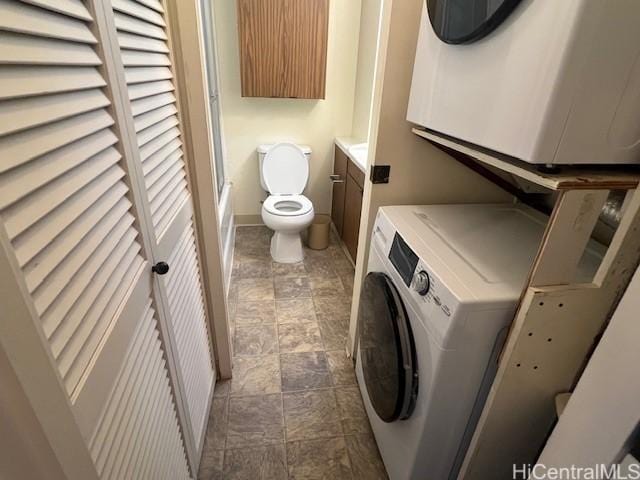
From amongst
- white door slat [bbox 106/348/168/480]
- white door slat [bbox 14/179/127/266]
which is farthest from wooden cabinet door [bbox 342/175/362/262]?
white door slat [bbox 14/179/127/266]

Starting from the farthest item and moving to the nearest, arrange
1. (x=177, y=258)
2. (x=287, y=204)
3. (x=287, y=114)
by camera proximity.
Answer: (x=287, y=114) → (x=287, y=204) → (x=177, y=258)

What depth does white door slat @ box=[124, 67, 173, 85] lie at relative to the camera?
2.41 feet

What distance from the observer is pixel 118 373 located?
65 centimetres

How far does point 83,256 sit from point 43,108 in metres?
0.22

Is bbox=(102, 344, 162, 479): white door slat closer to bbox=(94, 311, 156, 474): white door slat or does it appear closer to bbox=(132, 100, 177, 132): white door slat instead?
bbox=(94, 311, 156, 474): white door slat

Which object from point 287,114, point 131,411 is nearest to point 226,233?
point 287,114

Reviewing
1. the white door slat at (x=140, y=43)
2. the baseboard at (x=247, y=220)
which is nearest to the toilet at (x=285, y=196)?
the baseboard at (x=247, y=220)

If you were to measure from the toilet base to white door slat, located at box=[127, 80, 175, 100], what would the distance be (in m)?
1.67

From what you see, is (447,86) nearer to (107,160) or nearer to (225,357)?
(107,160)

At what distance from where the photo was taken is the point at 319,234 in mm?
2818

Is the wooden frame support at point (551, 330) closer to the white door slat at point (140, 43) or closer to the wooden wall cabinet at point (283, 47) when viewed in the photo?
the white door slat at point (140, 43)

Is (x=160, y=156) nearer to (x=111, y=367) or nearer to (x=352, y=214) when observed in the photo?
(x=111, y=367)

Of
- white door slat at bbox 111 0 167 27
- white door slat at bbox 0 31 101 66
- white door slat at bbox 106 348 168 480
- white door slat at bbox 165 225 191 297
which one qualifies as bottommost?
white door slat at bbox 106 348 168 480

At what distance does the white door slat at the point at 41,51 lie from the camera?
0.40 metres
